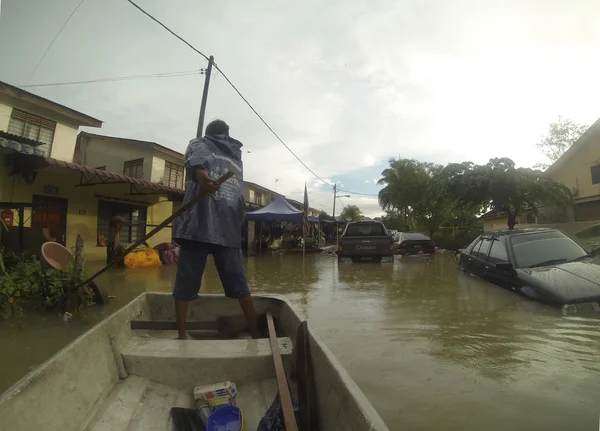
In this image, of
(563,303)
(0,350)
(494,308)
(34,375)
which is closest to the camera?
(34,375)

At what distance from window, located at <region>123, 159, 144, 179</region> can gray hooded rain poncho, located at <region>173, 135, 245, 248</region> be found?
15.2m

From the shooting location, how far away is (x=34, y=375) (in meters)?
1.37

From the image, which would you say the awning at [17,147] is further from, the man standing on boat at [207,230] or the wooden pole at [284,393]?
the wooden pole at [284,393]

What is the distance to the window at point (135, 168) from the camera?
16.3 metres

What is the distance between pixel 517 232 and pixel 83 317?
675 cm

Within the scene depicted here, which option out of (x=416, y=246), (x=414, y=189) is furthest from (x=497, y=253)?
(x=414, y=189)

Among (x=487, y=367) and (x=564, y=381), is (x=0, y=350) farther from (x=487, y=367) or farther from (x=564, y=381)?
(x=564, y=381)

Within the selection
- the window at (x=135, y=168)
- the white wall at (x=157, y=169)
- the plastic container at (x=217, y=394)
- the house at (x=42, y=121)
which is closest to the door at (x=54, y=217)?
the house at (x=42, y=121)

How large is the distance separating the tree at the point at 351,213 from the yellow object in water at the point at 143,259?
4747 cm

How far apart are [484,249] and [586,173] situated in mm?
16000

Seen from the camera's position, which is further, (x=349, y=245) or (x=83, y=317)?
(x=349, y=245)

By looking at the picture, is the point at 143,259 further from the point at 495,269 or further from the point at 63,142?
the point at 495,269

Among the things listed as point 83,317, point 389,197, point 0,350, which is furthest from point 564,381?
point 389,197

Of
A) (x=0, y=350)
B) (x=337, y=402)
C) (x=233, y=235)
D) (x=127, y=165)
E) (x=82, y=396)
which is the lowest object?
(x=0, y=350)
